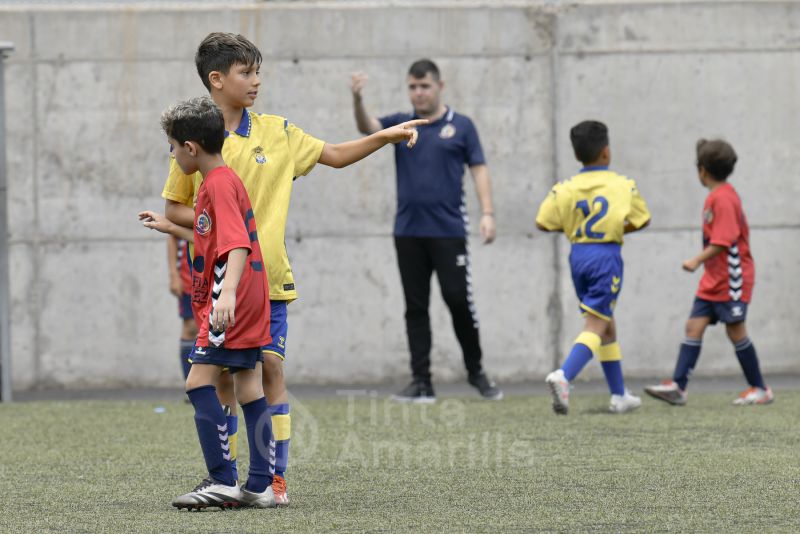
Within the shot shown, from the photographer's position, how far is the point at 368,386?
9867mm

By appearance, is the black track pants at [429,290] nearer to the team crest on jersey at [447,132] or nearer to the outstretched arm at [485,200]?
the outstretched arm at [485,200]

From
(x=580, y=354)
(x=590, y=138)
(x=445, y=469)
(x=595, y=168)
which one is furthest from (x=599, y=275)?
(x=445, y=469)

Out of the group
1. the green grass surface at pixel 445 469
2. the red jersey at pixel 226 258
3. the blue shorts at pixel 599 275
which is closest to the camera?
the green grass surface at pixel 445 469

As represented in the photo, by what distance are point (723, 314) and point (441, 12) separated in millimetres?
3250

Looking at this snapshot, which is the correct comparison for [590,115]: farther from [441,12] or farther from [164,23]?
[164,23]

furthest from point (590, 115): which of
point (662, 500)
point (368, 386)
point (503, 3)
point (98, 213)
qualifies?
point (662, 500)

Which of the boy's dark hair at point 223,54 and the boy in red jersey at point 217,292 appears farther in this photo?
the boy's dark hair at point 223,54

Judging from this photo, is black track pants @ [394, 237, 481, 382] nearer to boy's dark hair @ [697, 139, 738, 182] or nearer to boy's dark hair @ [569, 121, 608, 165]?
boy's dark hair @ [569, 121, 608, 165]

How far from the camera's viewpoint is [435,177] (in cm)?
844

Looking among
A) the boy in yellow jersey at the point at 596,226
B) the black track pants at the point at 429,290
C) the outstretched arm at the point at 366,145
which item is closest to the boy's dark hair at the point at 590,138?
the boy in yellow jersey at the point at 596,226

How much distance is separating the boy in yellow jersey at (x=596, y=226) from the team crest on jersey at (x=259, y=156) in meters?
3.06

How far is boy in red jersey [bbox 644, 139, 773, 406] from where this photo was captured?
7.97m

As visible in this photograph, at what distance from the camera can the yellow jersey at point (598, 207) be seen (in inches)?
297

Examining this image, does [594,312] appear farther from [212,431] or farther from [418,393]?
[212,431]
